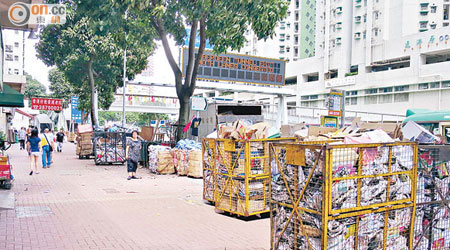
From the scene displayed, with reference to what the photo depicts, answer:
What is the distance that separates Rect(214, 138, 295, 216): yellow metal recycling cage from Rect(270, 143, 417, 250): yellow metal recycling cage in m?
2.84

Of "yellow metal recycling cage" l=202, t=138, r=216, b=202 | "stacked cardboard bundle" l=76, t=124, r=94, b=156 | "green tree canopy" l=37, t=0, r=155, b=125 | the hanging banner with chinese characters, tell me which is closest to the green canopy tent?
"yellow metal recycling cage" l=202, t=138, r=216, b=202

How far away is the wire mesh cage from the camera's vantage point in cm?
462

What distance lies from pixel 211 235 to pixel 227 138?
2.18 m

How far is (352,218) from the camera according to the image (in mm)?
3957

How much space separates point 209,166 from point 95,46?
1485 cm

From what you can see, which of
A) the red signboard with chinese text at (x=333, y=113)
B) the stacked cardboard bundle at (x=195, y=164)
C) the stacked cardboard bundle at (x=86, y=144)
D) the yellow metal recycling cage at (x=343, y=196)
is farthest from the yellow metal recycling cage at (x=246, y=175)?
the stacked cardboard bundle at (x=86, y=144)

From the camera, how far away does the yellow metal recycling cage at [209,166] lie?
8.24 meters

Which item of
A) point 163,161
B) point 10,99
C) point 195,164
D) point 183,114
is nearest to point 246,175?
point 195,164

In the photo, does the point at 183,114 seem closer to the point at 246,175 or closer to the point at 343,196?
the point at 246,175

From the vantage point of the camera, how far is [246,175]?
23.9ft

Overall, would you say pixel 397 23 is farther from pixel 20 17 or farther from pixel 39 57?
pixel 20 17

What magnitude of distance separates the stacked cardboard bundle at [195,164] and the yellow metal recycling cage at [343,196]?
8.77 metres

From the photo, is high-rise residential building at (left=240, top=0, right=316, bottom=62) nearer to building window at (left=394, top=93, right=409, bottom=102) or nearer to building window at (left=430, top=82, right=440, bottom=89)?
building window at (left=394, top=93, right=409, bottom=102)

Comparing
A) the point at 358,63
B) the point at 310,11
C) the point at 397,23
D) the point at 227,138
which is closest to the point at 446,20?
the point at 397,23
